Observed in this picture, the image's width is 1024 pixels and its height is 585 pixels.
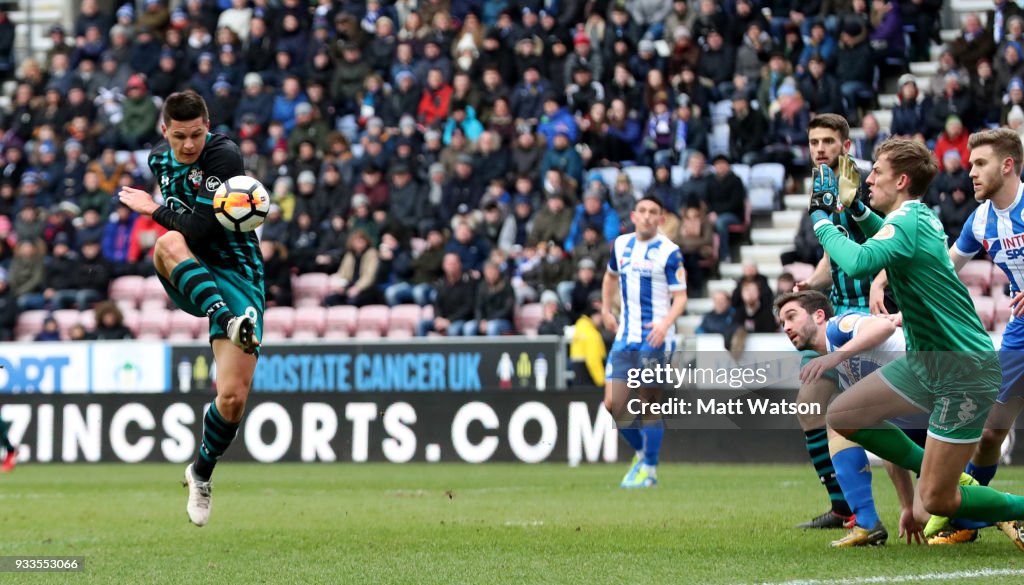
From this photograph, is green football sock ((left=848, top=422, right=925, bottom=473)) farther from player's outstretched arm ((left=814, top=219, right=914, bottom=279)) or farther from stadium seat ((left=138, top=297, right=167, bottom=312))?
stadium seat ((left=138, top=297, right=167, bottom=312))

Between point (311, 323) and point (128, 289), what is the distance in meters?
3.30

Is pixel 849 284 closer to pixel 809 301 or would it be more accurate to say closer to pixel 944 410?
pixel 809 301

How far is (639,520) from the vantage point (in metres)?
10.0

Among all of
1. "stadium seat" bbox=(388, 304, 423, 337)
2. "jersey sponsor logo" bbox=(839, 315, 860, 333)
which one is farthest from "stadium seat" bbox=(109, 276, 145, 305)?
"jersey sponsor logo" bbox=(839, 315, 860, 333)

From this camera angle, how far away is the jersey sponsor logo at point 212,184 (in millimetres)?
8484

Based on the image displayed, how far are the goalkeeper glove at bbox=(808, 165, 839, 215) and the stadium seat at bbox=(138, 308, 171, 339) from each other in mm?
15563

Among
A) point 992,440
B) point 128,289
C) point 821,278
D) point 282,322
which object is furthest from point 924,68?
point 992,440

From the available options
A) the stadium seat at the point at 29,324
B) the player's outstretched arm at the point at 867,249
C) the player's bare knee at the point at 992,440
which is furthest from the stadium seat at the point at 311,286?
the player's outstretched arm at the point at 867,249

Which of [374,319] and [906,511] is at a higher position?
Answer: [906,511]

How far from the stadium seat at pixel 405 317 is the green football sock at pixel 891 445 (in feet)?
42.7

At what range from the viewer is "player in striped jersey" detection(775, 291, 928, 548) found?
8.16m

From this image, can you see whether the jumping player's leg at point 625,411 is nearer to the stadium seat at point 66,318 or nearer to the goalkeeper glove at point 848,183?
the goalkeeper glove at point 848,183

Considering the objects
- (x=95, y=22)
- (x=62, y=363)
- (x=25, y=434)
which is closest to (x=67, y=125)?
(x=95, y=22)

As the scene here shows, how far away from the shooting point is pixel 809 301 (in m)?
8.66
